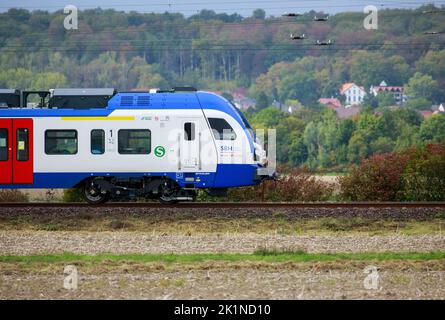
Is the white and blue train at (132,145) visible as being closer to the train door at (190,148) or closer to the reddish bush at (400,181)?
the train door at (190,148)

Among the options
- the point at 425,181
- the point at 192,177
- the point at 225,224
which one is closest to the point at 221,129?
the point at 192,177

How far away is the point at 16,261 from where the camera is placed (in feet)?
68.5

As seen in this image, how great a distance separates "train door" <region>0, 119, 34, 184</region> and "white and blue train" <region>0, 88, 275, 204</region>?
1.3 inches

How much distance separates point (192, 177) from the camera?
2930 cm

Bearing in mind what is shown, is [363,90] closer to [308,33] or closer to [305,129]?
[308,33]

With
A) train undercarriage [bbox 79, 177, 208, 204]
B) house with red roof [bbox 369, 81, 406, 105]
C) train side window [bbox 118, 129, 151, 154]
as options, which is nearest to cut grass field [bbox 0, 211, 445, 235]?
train undercarriage [bbox 79, 177, 208, 204]

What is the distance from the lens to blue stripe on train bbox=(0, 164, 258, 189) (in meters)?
29.1

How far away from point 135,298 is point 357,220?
1129cm

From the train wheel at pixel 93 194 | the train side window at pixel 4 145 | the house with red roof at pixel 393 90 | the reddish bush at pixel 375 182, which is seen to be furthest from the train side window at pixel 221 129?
the house with red roof at pixel 393 90

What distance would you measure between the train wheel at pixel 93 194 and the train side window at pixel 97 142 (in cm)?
126

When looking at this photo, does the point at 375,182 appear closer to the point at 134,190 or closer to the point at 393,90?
the point at 134,190

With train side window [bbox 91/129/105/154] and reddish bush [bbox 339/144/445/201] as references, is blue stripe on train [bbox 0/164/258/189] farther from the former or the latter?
reddish bush [bbox 339/144/445/201]

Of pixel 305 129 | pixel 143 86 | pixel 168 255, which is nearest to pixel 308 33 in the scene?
pixel 143 86

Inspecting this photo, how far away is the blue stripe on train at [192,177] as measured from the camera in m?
29.1
